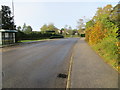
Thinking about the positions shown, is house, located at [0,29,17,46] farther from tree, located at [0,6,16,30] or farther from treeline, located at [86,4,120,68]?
treeline, located at [86,4,120,68]

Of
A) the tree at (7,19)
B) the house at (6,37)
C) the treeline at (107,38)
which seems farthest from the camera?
the tree at (7,19)

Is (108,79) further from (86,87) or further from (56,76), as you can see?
(56,76)

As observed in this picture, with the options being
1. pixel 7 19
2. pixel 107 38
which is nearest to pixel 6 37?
pixel 7 19

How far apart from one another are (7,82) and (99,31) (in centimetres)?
1060

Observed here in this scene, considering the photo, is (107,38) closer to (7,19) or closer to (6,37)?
(6,37)

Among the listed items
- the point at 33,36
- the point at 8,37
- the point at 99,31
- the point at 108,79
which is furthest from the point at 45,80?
the point at 33,36

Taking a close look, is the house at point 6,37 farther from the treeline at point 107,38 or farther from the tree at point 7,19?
the treeline at point 107,38

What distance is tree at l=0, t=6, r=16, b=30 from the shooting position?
26.6m

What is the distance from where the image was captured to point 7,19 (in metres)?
26.8

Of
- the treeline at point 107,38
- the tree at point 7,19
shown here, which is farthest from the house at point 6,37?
the treeline at point 107,38

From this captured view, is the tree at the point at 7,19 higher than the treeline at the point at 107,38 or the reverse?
higher

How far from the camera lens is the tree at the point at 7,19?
26.6m

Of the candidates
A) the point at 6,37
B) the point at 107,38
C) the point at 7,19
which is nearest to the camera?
the point at 107,38

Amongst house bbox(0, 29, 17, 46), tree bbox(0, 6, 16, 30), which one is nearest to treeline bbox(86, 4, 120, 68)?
house bbox(0, 29, 17, 46)
